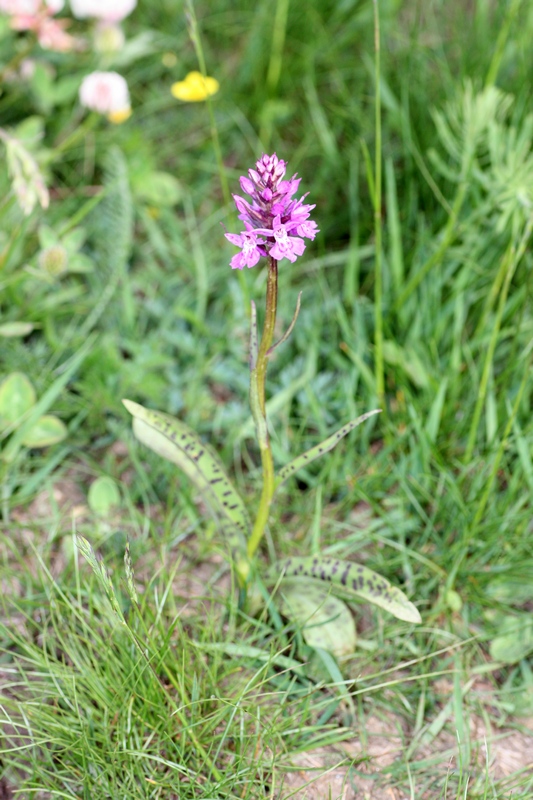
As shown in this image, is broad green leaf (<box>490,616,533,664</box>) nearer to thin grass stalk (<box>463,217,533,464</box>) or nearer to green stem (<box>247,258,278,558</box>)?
thin grass stalk (<box>463,217,533,464</box>)

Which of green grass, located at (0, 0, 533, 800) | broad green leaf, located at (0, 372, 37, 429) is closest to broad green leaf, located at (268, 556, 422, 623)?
green grass, located at (0, 0, 533, 800)

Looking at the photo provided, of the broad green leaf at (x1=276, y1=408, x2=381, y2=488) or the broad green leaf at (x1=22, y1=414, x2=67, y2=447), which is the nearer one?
the broad green leaf at (x1=276, y1=408, x2=381, y2=488)

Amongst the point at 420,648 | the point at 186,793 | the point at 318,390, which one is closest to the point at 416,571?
the point at 420,648

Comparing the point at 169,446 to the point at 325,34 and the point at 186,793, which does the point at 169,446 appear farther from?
the point at 325,34

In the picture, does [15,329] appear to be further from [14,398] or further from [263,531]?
[263,531]

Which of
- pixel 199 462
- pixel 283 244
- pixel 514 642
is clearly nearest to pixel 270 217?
pixel 283 244

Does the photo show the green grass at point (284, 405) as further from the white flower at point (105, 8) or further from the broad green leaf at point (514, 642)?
the white flower at point (105, 8)
